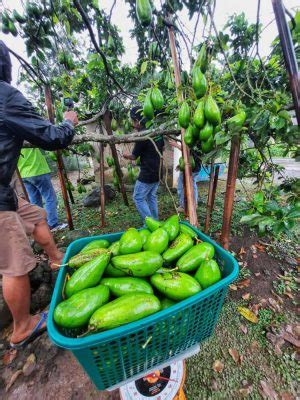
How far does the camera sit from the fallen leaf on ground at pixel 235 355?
1818 mm

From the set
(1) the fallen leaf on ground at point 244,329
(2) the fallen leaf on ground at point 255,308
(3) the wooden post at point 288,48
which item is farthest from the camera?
(2) the fallen leaf on ground at point 255,308

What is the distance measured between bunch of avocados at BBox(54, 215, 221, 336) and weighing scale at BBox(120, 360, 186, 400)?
0.68m

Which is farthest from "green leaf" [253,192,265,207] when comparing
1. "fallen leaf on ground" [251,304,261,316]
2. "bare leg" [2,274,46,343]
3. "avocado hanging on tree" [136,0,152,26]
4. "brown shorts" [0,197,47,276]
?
"bare leg" [2,274,46,343]

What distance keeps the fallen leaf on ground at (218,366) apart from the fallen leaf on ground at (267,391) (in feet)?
0.97

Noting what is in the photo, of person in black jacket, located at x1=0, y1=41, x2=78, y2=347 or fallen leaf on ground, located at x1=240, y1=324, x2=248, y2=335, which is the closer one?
person in black jacket, located at x1=0, y1=41, x2=78, y2=347

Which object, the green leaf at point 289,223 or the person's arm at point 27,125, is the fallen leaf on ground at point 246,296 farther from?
the person's arm at point 27,125

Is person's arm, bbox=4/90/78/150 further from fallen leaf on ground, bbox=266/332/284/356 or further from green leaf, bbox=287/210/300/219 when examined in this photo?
fallen leaf on ground, bbox=266/332/284/356

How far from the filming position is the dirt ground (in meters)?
1.64

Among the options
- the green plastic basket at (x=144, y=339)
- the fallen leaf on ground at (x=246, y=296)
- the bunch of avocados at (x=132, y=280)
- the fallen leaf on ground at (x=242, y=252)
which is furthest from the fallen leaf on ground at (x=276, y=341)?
the bunch of avocados at (x=132, y=280)

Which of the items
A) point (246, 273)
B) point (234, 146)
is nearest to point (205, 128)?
point (234, 146)

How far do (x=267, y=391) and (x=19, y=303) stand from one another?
7.02 ft

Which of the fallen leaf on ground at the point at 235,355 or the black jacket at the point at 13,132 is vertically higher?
the black jacket at the point at 13,132

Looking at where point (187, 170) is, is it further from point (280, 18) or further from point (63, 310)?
point (63, 310)

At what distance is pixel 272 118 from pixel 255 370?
1.98m
